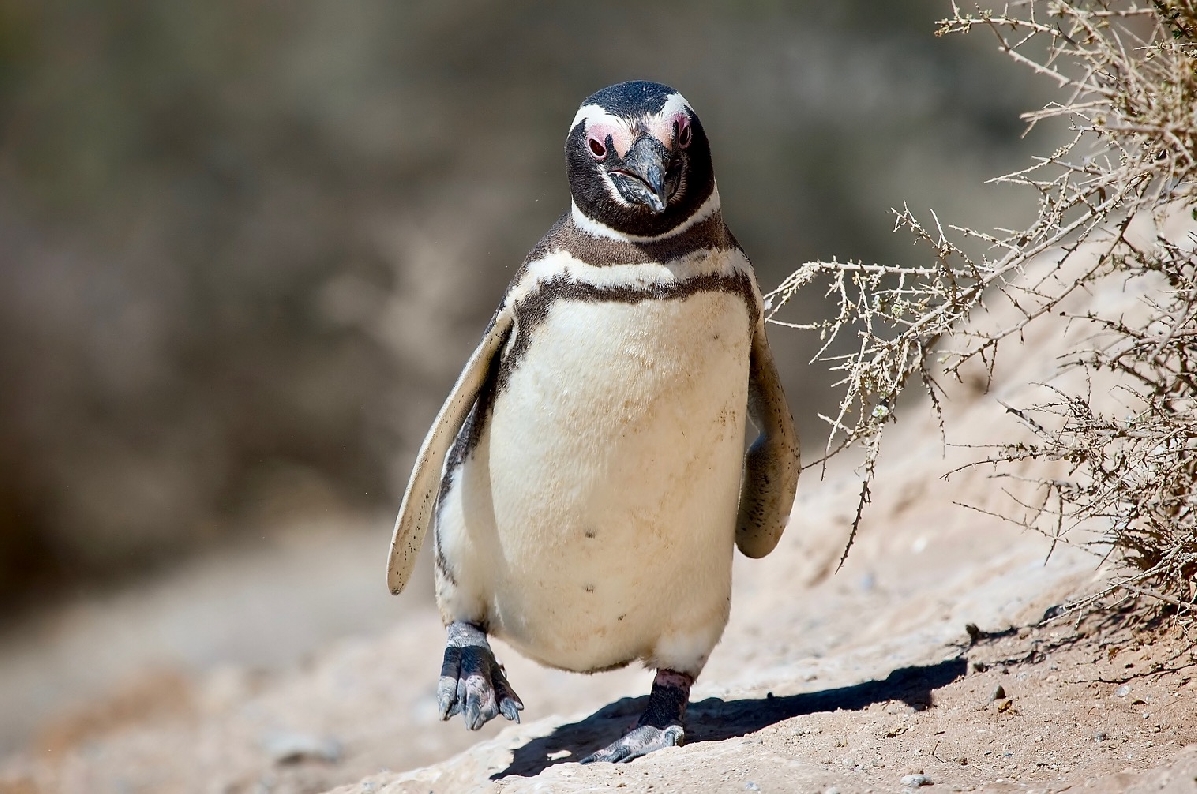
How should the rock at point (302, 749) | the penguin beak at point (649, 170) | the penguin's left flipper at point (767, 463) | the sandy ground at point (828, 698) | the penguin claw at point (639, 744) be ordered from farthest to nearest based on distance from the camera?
1. the rock at point (302, 749)
2. the penguin's left flipper at point (767, 463)
3. the penguin claw at point (639, 744)
4. the penguin beak at point (649, 170)
5. the sandy ground at point (828, 698)

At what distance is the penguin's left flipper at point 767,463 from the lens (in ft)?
9.62

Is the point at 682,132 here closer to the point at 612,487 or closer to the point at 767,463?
the point at 612,487

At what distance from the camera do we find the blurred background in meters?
7.66

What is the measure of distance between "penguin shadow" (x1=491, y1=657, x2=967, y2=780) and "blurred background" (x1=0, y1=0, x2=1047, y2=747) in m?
4.62

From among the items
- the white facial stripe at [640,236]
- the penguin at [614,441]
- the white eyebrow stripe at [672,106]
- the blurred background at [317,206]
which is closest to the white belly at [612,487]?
the penguin at [614,441]

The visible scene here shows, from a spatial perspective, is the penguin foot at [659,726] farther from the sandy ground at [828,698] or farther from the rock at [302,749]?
the rock at [302,749]

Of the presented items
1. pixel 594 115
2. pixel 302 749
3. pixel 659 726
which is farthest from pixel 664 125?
pixel 302 749

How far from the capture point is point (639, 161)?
2416 mm

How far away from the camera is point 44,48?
7664mm

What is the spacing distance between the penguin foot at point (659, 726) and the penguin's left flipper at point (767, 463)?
405 mm

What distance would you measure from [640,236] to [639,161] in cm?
17

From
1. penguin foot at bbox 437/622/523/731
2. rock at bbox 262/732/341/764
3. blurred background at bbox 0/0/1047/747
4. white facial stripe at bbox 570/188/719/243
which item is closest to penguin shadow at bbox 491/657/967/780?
penguin foot at bbox 437/622/523/731

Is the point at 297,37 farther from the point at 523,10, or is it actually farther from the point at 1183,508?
the point at 1183,508

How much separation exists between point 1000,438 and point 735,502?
5.63 feet
